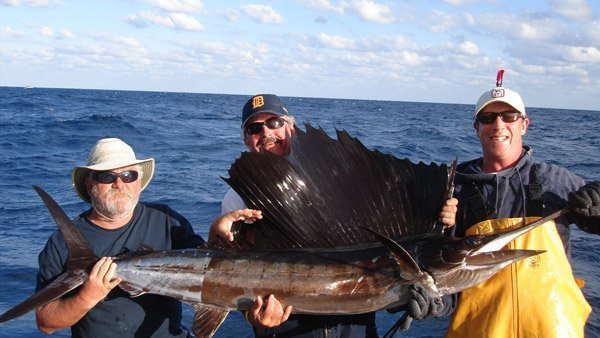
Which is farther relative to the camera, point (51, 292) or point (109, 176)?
point (109, 176)

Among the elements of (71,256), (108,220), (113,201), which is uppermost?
(113,201)

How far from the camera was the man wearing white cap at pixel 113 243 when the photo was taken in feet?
8.11

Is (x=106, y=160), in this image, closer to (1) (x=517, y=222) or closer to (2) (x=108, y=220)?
(2) (x=108, y=220)

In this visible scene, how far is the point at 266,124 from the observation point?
9.23 ft

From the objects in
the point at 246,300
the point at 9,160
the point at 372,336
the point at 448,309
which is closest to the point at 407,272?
the point at 448,309

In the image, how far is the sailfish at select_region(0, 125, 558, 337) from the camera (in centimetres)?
224

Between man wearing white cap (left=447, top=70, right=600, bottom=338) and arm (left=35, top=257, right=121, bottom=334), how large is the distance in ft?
4.90

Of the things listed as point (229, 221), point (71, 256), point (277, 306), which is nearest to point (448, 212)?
point (277, 306)

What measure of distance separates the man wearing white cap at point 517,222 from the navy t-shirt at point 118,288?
1.26 metres

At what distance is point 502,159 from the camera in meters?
2.64

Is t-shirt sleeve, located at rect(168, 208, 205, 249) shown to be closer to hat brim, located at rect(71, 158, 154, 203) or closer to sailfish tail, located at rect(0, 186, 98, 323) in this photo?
hat brim, located at rect(71, 158, 154, 203)

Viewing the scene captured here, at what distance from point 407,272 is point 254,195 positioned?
769mm

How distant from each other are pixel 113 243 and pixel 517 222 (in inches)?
70.9

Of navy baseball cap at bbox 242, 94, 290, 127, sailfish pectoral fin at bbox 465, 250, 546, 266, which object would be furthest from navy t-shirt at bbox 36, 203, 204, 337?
sailfish pectoral fin at bbox 465, 250, 546, 266
